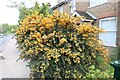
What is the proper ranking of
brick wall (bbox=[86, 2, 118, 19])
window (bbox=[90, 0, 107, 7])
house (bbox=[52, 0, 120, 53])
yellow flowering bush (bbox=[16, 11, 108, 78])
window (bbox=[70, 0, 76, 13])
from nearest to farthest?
yellow flowering bush (bbox=[16, 11, 108, 78]) < house (bbox=[52, 0, 120, 53]) < brick wall (bbox=[86, 2, 118, 19]) < window (bbox=[90, 0, 107, 7]) < window (bbox=[70, 0, 76, 13])

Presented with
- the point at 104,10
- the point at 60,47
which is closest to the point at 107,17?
the point at 104,10

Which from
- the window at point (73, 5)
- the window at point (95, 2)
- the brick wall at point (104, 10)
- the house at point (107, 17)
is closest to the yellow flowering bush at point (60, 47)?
the house at point (107, 17)

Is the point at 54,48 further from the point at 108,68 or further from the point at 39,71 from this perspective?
the point at 108,68

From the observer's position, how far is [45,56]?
5711 mm

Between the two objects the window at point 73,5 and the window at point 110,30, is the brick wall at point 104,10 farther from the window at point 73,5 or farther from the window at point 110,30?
the window at point 73,5

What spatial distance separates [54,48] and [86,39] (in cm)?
111

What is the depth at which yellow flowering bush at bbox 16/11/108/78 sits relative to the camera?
574cm

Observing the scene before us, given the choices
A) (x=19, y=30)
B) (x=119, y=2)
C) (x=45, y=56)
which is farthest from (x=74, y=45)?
(x=119, y=2)

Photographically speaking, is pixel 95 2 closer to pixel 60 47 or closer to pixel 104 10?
pixel 104 10

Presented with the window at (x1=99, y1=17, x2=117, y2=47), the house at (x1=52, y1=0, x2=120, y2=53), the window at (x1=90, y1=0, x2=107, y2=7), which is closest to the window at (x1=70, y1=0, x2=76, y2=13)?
the house at (x1=52, y1=0, x2=120, y2=53)

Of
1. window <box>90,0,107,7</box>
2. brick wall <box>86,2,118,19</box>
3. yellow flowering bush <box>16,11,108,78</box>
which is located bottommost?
yellow flowering bush <box>16,11,108,78</box>

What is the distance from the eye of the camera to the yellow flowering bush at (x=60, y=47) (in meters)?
5.74

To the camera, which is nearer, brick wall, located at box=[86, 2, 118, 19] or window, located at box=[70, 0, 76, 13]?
brick wall, located at box=[86, 2, 118, 19]

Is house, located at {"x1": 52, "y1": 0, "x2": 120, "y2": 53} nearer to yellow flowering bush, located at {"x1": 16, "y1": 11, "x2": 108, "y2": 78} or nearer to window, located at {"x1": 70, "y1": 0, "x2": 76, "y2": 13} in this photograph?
window, located at {"x1": 70, "y1": 0, "x2": 76, "y2": 13}
